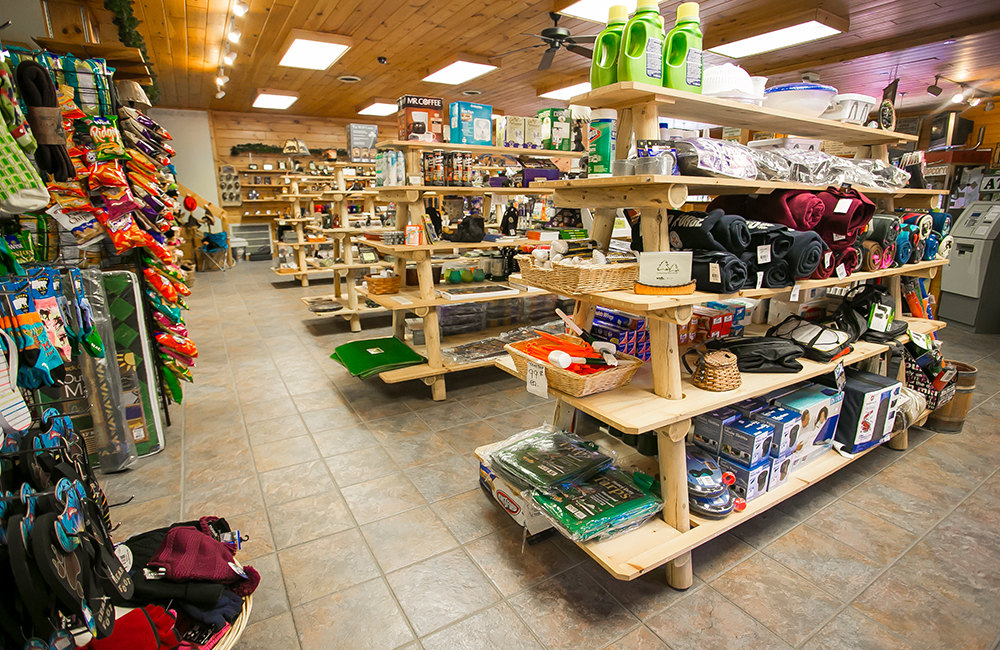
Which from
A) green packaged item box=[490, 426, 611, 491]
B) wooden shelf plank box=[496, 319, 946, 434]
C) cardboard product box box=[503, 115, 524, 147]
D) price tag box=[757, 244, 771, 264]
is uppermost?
cardboard product box box=[503, 115, 524, 147]

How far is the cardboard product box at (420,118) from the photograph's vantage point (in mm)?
3475

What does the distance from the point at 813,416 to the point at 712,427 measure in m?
0.60

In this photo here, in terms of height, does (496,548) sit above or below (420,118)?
below

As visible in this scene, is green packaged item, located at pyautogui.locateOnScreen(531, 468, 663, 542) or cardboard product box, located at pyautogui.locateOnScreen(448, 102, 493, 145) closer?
green packaged item, located at pyautogui.locateOnScreen(531, 468, 663, 542)

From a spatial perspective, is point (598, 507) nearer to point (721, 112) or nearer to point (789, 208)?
point (789, 208)

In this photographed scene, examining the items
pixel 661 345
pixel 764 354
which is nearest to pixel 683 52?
pixel 661 345

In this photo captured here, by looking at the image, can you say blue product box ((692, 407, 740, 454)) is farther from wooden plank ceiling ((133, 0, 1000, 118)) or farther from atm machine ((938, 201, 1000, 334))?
atm machine ((938, 201, 1000, 334))

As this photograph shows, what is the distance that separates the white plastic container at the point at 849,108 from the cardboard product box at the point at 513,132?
196 centimetres

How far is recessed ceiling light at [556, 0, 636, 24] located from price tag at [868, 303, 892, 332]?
9.46 feet

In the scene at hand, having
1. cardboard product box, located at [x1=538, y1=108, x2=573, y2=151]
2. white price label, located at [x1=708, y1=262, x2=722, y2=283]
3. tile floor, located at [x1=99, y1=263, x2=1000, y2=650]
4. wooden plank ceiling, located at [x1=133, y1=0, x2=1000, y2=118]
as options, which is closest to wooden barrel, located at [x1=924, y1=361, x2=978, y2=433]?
tile floor, located at [x1=99, y1=263, x2=1000, y2=650]

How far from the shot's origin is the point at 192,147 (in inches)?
419

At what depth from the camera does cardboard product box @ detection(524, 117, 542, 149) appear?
12.5ft

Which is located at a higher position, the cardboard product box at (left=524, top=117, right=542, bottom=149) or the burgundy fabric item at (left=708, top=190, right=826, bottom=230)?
the cardboard product box at (left=524, top=117, right=542, bottom=149)

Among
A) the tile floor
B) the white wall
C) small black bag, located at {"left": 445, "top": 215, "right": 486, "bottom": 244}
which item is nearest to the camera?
the tile floor
